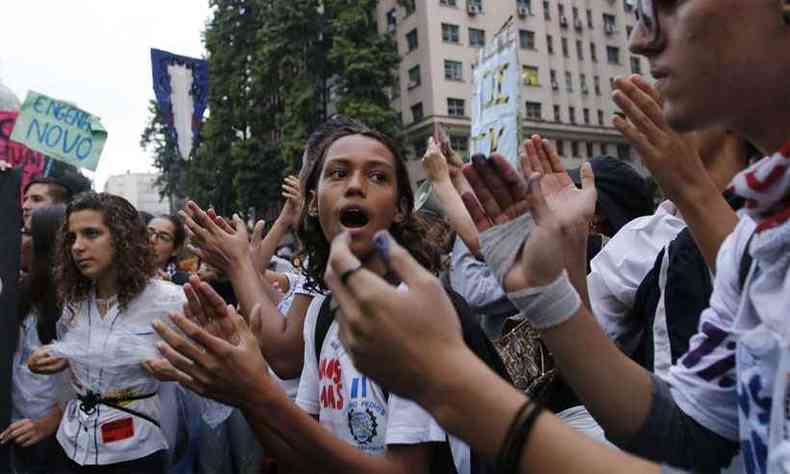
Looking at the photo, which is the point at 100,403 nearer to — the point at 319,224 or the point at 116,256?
the point at 116,256

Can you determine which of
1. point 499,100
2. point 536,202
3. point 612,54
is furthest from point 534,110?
point 536,202

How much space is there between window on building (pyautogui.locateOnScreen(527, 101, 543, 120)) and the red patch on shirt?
37230 millimetres

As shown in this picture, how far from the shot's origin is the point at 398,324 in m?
1.00

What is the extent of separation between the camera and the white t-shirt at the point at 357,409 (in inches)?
72.0

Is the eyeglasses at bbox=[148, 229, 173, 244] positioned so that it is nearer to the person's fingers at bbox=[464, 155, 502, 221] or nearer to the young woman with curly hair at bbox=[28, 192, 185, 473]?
the young woman with curly hair at bbox=[28, 192, 185, 473]

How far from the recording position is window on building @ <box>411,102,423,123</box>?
36.8 meters

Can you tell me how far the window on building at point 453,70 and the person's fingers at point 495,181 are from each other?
36.3 metres

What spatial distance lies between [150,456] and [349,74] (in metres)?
27.2

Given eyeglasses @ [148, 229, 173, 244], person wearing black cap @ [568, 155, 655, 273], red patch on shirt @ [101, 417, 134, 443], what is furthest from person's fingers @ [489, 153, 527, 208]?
eyeglasses @ [148, 229, 173, 244]

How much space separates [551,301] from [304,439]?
0.71m

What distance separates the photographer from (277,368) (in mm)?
2988

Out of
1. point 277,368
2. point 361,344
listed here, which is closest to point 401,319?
point 361,344

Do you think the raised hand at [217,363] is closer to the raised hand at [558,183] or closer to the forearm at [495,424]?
the forearm at [495,424]

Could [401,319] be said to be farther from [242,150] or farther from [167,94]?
[242,150]
